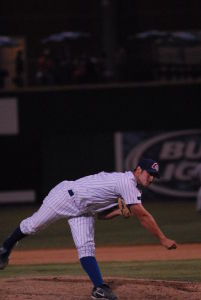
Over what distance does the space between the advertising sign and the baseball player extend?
12885 millimetres

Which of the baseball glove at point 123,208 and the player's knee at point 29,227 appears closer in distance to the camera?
the baseball glove at point 123,208

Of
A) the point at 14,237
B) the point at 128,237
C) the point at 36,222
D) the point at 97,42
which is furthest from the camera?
the point at 97,42

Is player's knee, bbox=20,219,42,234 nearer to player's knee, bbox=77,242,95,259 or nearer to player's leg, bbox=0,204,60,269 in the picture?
player's leg, bbox=0,204,60,269

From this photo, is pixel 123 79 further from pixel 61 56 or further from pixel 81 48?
pixel 81 48

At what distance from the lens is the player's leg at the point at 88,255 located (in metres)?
9.15

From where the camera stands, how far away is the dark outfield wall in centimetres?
2194

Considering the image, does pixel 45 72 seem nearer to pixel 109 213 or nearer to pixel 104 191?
pixel 109 213

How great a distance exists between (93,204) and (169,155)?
13.3m

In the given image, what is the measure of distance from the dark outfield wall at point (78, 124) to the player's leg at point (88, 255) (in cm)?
1283

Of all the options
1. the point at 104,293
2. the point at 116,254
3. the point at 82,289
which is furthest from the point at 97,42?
the point at 104,293

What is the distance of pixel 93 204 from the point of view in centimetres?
920

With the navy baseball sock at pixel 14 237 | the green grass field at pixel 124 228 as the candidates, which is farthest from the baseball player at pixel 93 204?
the green grass field at pixel 124 228

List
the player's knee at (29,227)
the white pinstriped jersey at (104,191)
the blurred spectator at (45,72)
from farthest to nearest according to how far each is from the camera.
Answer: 1. the blurred spectator at (45,72)
2. the player's knee at (29,227)
3. the white pinstriped jersey at (104,191)

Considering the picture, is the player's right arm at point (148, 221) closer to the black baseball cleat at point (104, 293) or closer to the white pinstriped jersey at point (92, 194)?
the white pinstriped jersey at point (92, 194)
